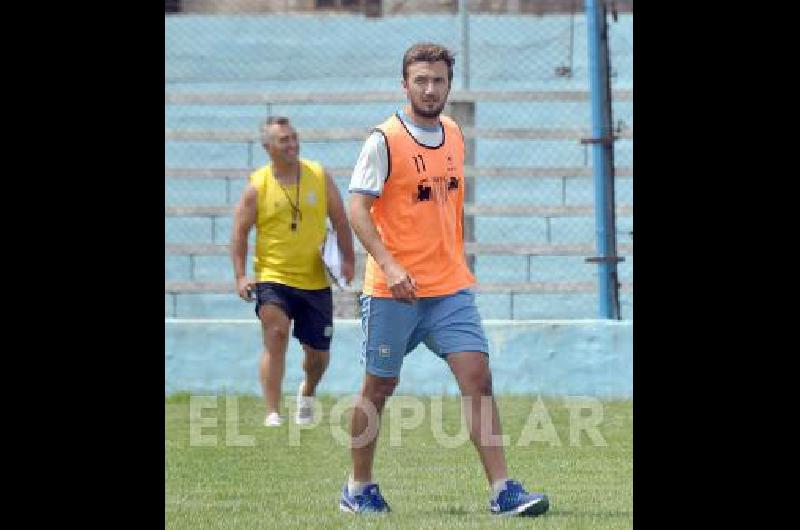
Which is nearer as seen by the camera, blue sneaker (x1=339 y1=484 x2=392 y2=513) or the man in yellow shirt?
blue sneaker (x1=339 y1=484 x2=392 y2=513)

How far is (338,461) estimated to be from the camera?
10148mm

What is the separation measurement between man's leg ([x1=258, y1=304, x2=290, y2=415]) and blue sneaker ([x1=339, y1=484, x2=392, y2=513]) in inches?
156

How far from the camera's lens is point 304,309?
39.5ft

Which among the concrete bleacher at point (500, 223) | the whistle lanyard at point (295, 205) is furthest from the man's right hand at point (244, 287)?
the concrete bleacher at point (500, 223)

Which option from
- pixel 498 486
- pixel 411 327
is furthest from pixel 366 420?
pixel 498 486

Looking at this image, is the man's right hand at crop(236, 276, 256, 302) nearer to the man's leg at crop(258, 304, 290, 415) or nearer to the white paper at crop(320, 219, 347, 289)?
the man's leg at crop(258, 304, 290, 415)

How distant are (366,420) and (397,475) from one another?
5.08ft

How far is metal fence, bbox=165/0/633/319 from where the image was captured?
14.5 metres

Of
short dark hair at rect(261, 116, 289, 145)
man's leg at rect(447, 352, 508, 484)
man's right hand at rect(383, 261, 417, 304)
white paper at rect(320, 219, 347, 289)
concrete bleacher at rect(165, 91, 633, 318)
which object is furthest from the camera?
concrete bleacher at rect(165, 91, 633, 318)

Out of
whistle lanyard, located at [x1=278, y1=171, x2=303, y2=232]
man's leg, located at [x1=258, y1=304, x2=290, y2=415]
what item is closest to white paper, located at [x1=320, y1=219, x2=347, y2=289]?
whistle lanyard, located at [x1=278, y1=171, x2=303, y2=232]

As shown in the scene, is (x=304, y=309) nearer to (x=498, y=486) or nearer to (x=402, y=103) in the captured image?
(x=402, y=103)

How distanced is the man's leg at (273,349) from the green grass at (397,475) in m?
0.23
